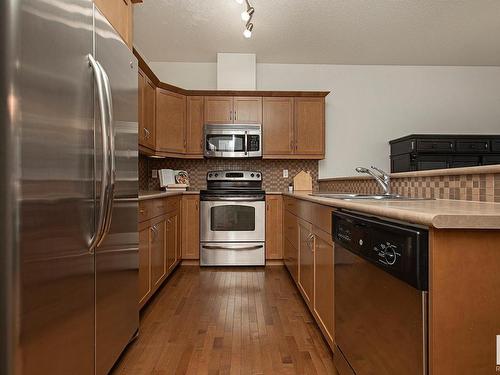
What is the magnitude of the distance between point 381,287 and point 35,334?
1.04m

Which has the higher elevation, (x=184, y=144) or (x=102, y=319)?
(x=184, y=144)

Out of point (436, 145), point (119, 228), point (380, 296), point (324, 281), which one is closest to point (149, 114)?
point (119, 228)

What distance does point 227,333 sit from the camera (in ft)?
7.20

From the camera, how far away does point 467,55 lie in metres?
4.61

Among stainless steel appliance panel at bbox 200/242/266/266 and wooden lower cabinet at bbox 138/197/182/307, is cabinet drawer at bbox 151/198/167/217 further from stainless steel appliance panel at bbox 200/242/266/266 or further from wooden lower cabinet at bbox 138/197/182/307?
stainless steel appliance panel at bbox 200/242/266/266

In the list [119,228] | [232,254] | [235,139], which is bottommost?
[232,254]

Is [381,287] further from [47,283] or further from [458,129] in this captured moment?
[458,129]

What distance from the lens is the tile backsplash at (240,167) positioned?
4765 mm

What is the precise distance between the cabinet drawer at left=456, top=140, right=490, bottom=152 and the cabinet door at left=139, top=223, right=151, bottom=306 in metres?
3.99

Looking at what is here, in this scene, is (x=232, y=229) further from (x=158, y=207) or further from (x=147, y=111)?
(x=147, y=111)

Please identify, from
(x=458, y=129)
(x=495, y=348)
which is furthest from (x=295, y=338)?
(x=458, y=129)

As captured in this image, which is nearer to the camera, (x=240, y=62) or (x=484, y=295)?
(x=484, y=295)

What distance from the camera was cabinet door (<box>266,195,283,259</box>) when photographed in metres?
4.17

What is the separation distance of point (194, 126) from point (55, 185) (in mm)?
3452
